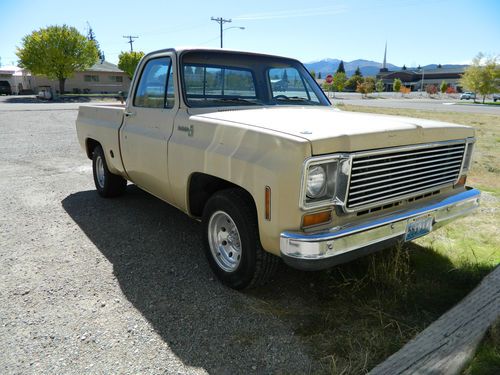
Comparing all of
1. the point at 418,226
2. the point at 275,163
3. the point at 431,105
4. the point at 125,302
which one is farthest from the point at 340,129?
the point at 431,105

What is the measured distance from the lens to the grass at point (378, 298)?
2590 mm

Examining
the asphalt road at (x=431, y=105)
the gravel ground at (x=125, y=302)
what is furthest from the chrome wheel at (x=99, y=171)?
the asphalt road at (x=431, y=105)

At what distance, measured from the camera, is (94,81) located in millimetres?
53500

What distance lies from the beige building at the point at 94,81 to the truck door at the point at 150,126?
52195mm

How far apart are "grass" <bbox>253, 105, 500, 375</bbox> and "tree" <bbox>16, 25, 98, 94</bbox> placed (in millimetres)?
44489

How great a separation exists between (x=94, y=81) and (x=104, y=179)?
53.2m

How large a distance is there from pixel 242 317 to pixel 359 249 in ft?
3.38

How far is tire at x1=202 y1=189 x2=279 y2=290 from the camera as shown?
2.97m

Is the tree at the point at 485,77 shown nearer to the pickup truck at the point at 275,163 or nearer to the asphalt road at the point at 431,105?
the asphalt road at the point at 431,105

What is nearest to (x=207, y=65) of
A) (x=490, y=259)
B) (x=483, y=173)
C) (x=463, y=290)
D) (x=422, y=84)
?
(x=463, y=290)

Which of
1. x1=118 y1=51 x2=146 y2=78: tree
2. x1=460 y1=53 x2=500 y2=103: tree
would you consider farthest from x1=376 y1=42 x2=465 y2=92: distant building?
x1=118 y1=51 x2=146 y2=78: tree

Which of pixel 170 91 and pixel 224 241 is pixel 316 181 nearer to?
pixel 224 241

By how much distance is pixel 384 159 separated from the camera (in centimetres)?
279

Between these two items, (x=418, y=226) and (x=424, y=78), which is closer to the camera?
(x=418, y=226)
